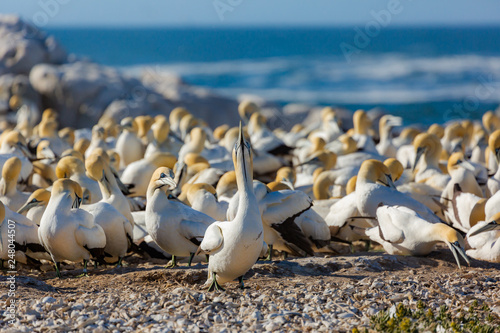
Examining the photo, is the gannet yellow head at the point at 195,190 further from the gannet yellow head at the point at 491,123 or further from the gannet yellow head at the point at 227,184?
the gannet yellow head at the point at 491,123

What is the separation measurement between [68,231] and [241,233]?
1.97 meters

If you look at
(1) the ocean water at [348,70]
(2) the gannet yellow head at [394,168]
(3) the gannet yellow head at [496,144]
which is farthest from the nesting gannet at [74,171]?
(1) the ocean water at [348,70]

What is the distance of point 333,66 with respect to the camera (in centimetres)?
6322

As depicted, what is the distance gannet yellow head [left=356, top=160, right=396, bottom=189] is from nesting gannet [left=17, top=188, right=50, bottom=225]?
11.5ft

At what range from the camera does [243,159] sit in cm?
481

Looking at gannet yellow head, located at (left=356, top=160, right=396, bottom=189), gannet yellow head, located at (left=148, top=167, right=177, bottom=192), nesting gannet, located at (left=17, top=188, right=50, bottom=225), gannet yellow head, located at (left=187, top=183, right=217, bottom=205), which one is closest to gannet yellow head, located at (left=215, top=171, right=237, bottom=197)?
gannet yellow head, located at (left=187, top=183, right=217, bottom=205)

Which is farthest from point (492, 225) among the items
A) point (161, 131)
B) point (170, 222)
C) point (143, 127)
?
point (143, 127)

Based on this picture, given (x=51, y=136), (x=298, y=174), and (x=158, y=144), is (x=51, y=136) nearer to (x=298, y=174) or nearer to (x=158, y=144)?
(x=158, y=144)

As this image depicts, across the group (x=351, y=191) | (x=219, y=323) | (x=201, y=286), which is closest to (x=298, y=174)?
(x=351, y=191)

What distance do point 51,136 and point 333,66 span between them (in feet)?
172

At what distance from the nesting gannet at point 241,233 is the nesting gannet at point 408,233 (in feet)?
6.81

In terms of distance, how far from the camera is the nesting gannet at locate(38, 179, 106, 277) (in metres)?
6.07

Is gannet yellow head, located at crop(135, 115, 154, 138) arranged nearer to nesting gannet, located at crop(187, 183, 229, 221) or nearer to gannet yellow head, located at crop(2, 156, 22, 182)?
gannet yellow head, located at crop(2, 156, 22, 182)

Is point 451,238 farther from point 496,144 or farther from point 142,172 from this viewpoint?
point 142,172
